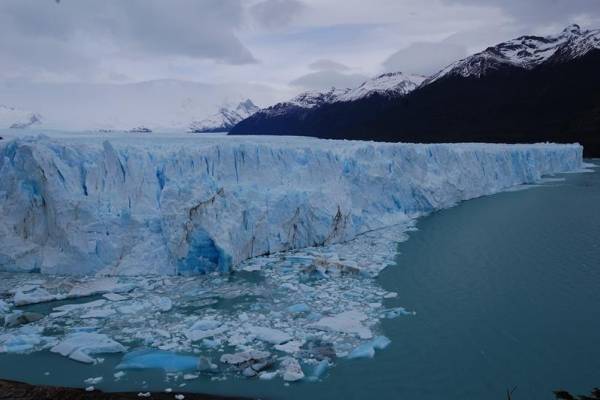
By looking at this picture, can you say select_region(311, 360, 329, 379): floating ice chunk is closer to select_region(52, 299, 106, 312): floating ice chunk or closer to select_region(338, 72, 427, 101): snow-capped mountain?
select_region(52, 299, 106, 312): floating ice chunk

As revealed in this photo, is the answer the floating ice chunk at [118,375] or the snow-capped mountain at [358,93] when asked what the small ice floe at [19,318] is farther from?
the snow-capped mountain at [358,93]

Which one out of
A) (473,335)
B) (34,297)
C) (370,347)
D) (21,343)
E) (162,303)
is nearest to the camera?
(370,347)

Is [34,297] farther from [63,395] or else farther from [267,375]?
[267,375]

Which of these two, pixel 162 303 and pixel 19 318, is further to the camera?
pixel 162 303

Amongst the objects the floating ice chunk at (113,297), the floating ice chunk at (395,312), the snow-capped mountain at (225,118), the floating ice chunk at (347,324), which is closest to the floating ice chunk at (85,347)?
the floating ice chunk at (113,297)

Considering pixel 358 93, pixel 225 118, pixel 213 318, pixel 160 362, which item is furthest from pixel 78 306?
pixel 225 118

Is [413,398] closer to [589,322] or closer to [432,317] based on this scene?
[432,317]
